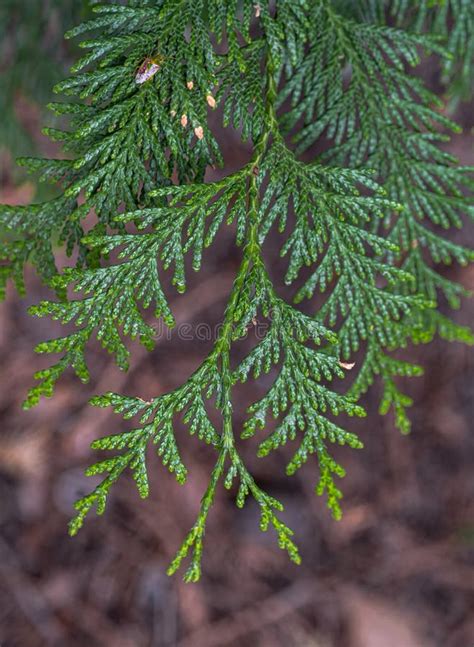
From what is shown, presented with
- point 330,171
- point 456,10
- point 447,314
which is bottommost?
point 447,314

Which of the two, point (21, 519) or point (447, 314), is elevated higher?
point (447, 314)

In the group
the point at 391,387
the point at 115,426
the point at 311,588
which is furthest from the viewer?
the point at 115,426

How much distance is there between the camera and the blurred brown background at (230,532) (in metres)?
2.97

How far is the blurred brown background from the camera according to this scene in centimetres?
297

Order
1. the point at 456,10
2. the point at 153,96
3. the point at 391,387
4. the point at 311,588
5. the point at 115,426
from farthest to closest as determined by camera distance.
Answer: the point at 115,426
the point at 311,588
the point at 456,10
the point at 391,387
the point at 153,96

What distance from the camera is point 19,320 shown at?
337cm

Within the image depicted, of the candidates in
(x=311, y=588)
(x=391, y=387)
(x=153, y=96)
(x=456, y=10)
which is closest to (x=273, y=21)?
(x=153, y=96)

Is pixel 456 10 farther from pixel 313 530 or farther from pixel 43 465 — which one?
pixel 43 465

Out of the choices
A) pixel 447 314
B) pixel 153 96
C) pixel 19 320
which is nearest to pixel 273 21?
pixel 153 96

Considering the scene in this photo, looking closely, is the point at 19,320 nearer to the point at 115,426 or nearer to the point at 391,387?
the point at 115,426

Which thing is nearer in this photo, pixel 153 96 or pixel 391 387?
pixel 153 96

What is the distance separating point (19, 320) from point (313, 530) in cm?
200

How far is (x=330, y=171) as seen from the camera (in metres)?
1.46

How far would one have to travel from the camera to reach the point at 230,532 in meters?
3.11
